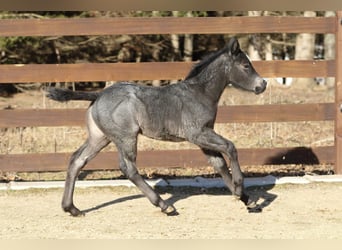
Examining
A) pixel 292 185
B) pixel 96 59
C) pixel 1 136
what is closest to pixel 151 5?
pixel 292 185

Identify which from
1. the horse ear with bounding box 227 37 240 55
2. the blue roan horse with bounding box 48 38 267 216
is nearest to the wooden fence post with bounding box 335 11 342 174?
the blue roan horse with bounding box 48 38 267 216

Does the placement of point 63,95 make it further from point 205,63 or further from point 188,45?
point 188,45

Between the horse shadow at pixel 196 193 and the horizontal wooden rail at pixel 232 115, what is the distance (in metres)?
0.94

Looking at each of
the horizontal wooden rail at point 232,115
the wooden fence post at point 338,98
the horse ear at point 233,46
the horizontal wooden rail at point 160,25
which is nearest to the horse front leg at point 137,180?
the horse ear at point 233,46

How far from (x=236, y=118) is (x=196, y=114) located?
6.00ft

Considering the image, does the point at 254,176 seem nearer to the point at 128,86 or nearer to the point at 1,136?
the point at 128,86

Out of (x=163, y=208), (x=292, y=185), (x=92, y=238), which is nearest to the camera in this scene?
(x=92, y=238)

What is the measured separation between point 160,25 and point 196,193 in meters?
2.06

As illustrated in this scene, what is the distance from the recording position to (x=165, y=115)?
22.8 ft

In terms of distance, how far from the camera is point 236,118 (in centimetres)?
866

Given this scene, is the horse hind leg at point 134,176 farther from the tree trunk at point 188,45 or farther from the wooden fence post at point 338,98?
the tree trunk at point 188,45

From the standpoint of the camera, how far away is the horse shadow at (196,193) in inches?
293

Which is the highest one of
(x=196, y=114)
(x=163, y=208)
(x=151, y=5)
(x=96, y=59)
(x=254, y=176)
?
(x=151, y=5)

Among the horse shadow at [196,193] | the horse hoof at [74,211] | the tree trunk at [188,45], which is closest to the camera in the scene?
the horse hoof at [74,211]
